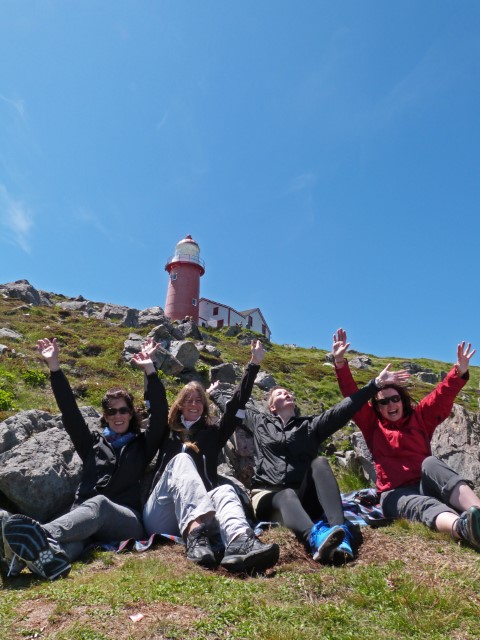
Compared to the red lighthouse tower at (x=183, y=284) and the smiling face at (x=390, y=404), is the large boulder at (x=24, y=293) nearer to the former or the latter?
the red lighthouse tower at (x=183, y=284)

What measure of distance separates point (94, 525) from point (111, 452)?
1019 mm

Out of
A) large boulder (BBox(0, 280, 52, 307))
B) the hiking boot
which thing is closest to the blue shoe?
the hiking boot

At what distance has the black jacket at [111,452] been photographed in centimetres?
514

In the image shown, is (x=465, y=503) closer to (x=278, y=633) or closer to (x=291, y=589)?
(x=291, y=589)

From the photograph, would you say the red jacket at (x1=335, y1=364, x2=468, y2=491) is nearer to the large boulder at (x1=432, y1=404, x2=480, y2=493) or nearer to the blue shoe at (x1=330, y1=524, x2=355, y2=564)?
the blue shoe at (x1=330, y1=524, x2=355, y2=564)

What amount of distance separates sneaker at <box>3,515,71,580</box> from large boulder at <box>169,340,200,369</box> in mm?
13433

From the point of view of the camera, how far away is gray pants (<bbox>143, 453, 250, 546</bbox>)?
4.24 metres

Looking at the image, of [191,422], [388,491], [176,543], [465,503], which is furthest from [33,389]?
[465,503]

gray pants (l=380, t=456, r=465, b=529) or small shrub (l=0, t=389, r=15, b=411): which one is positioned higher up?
small shrub (l=0, t=389, r=15, b=411)

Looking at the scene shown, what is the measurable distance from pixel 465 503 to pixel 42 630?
12.1 ft

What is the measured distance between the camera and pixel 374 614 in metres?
3.01

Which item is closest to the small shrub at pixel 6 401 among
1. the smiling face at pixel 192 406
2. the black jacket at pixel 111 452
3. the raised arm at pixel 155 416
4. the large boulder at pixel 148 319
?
the black jacket at pixel 111 452

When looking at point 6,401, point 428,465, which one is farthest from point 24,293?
point 428,465

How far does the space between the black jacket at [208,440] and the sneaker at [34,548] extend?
5.36ft
